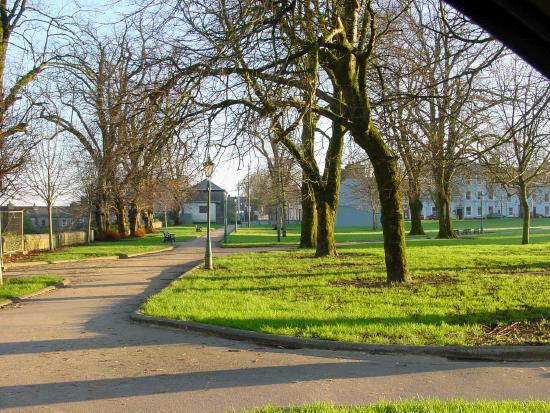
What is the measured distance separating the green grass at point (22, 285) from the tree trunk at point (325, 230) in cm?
1001

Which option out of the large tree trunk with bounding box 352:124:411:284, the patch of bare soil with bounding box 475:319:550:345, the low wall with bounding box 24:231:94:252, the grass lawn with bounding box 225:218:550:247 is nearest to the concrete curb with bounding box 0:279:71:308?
the large tree trunk with bounding box 352:124:411:284

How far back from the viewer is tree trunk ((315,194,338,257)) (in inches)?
890

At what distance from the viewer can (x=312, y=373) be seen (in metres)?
6.55

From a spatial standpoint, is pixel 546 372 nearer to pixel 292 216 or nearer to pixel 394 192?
pixel 394 192

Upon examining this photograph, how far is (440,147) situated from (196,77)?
271 inches

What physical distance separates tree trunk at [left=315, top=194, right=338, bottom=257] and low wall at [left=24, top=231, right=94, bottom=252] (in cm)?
1800

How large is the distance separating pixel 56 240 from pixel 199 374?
3355cm

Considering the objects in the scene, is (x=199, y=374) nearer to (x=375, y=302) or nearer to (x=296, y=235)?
(x=375, y=302)

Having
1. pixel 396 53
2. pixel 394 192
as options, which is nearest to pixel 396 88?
pixel 396 53

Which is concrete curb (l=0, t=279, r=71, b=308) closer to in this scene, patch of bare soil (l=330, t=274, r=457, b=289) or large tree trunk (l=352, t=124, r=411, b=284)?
patch of bare soil (l=330, t=274, r=457, b=289)

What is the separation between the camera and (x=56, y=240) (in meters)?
37.3

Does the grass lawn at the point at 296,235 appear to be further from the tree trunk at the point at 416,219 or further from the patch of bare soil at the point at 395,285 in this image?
the patch of bare soil at the point at 395,285

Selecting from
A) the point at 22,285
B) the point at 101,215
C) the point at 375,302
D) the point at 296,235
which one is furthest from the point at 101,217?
the point at 375,302

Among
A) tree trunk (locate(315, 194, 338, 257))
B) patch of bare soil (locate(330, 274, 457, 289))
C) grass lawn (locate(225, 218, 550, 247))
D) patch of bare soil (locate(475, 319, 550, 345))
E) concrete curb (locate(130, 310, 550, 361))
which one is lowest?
concrete curb (locate(130, 310, 550, 361))
